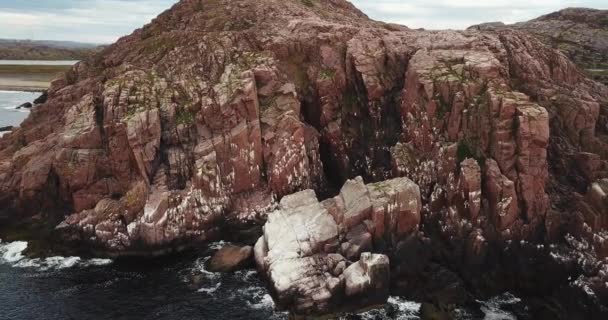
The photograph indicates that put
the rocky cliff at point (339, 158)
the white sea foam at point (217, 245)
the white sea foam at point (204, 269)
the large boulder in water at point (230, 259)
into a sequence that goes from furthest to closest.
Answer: the white sea foam at point (217, 245) < the large boulder in water at point (230, 259) < the white sea foam at point (204, 269) < the rocky cliff at point (339, 158)

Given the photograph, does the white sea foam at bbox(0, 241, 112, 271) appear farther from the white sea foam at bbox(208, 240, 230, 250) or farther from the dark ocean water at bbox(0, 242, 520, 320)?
the white sea foam at bbox(208, 240, 230, 250)

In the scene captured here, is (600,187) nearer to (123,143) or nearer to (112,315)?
(112,315)

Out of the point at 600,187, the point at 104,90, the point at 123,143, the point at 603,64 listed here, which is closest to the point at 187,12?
the point at 104,90

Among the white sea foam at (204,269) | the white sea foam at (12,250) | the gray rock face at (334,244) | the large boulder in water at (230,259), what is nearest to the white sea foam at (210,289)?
the white sea foam at (204,269)

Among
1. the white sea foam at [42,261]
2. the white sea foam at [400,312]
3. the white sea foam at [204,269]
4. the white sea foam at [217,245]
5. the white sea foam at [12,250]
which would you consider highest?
the white sea foam at [12,250]

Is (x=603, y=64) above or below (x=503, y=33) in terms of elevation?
below

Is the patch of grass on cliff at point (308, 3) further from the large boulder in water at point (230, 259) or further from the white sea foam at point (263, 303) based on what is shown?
the white sea foam at point (263, 303)

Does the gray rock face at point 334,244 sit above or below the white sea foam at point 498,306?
above

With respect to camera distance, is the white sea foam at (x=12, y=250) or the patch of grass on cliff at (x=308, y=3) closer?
the white sea foam at (x=12, y=250)
